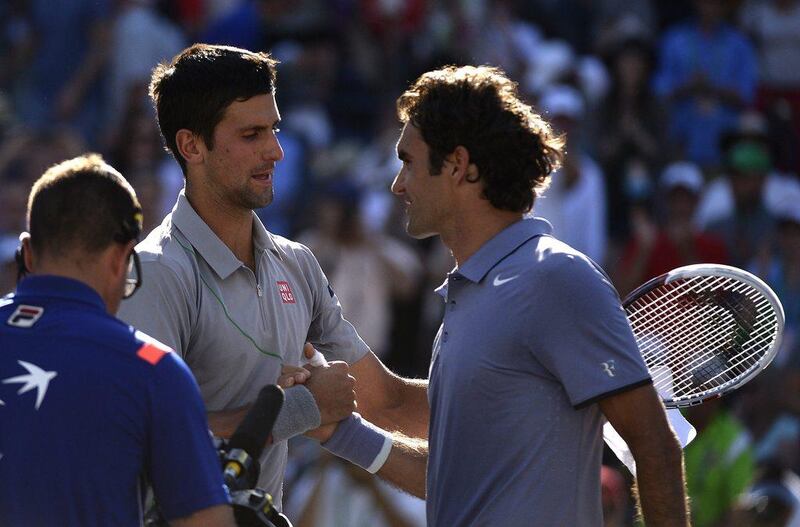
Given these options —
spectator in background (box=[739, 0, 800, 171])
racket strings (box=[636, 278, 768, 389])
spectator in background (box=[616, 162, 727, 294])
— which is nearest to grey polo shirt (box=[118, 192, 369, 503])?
racket strings (box=[636, 278, 768, 389])

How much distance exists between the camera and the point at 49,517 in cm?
306

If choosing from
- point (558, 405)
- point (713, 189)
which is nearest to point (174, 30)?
point (713, 189)

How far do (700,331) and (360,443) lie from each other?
43.1 inches

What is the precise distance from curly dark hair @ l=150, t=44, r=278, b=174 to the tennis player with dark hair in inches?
38.1

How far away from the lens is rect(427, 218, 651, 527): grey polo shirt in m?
3.66

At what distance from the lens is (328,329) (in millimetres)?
4641

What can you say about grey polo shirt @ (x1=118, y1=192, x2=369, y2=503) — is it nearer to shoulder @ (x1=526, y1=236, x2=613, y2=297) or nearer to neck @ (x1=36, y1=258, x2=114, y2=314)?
neck @ (x1=36, y1=258, x2=114, y2=314)

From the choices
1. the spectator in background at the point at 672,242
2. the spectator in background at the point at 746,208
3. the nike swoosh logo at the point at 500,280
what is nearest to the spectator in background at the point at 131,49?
the spectator in background at the point at 672,242

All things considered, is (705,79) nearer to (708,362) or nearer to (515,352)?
(708,362)

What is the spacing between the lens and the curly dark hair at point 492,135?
13.1ft

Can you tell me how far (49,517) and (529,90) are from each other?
814 cm

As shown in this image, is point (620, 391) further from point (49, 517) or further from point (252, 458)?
point (49, 517)

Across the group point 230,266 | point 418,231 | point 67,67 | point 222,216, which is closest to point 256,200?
point 222,216

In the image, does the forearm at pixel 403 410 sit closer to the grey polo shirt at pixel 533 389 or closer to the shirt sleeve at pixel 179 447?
the grey polo shirt at pixel 533 389
